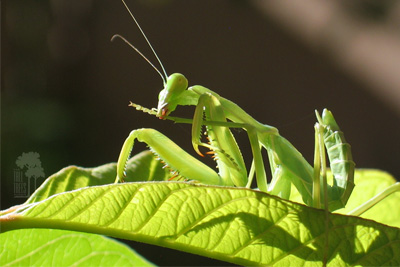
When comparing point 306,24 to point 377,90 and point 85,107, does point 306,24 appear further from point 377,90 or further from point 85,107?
point 85,107

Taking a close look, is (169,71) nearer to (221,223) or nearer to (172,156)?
(172,156)

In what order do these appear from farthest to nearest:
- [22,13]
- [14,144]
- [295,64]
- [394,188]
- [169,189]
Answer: [295,64], [22,13], [14,144], [394,188], [169,189]

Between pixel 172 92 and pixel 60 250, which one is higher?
pixel 172 92

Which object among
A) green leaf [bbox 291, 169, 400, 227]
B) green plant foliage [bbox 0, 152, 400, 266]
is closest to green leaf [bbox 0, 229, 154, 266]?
green plant foliage [bbox 0, 152, 400, 266]

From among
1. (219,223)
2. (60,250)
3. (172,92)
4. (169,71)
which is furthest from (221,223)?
(169,71)

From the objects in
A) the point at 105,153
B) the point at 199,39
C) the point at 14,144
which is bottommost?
the point at 105,153

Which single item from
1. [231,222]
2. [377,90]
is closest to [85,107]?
[377,90]

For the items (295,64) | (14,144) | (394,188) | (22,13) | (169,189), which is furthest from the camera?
(295,64)

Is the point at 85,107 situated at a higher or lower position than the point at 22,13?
lower
